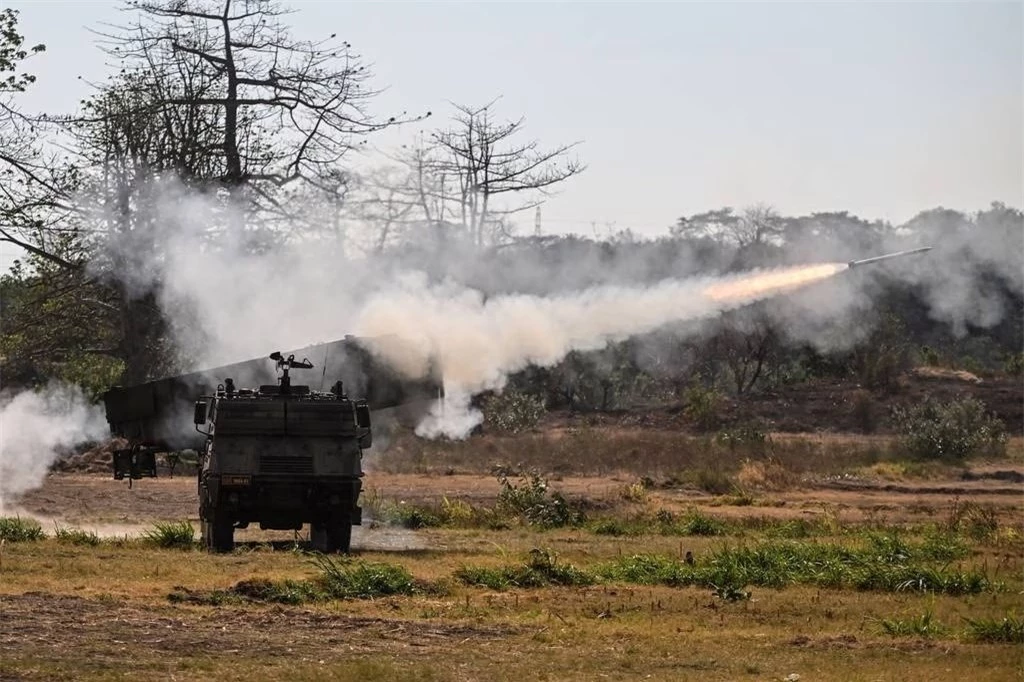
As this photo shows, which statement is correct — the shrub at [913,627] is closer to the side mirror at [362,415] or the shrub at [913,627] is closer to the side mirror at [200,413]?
the side mirror at [362,415]

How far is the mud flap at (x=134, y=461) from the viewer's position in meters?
27.7

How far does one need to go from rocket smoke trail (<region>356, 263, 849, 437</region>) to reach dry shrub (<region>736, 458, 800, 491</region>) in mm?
5966

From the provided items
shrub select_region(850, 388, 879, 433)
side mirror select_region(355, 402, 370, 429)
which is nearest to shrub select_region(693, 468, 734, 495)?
side mirror select_region(355, 402, 370, 429)

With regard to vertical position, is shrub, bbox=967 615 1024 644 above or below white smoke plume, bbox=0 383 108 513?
below

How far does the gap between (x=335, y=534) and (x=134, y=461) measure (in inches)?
251

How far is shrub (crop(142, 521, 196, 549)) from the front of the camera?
918 inches

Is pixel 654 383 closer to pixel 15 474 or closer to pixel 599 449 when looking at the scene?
pixel 599 449

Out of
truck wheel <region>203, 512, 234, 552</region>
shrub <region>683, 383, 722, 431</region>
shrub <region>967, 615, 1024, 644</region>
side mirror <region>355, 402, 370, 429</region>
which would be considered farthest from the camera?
shrub <region>683, 383, 722, 431</region>

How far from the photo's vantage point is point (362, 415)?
23.7 meters

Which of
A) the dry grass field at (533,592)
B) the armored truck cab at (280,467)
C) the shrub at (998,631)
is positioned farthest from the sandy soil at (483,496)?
the shrub at (998,631)

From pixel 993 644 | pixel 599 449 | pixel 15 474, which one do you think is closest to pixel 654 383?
pixel 599 449

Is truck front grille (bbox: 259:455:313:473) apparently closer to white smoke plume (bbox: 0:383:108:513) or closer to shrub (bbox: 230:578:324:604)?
shrub (bbox: 230:578:324:604)

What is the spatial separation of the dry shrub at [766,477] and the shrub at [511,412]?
37.2 ft

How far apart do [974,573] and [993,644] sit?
14.5 ft
